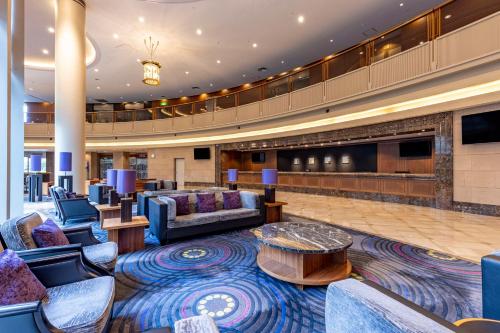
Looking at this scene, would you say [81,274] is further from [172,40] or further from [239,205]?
[172,40]

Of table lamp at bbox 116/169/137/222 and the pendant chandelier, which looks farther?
the pendant chandelier

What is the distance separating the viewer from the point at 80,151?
6.68m

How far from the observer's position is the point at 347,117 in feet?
27.5

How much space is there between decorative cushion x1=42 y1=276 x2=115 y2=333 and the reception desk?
349 inches

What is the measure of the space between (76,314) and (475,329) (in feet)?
7.93

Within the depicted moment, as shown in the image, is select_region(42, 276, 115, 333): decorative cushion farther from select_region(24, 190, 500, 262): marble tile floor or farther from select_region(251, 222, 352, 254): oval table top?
select_region(24, 190, 500, 262): marble tile floor

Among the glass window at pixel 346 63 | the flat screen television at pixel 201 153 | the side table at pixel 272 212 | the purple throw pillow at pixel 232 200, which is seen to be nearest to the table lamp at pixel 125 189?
the purple throw pillow at pixel 232 200

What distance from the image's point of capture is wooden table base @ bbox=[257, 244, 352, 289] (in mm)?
2580

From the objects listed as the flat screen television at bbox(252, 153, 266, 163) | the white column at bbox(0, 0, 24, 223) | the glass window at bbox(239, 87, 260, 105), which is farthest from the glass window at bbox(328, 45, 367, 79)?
the white column at bbox(0, 0, 24, 223)

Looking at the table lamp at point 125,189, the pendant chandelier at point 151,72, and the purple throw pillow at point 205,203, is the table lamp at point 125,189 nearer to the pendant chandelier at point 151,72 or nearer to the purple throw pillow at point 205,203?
the purple throw pillow at point 205,203

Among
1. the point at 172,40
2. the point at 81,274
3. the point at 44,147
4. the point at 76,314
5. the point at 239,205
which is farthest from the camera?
the point at 44,147

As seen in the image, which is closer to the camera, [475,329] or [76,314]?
[475,329]

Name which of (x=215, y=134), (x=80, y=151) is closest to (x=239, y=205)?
(x=80, y=151)

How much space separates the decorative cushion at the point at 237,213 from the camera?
15.5 feet
